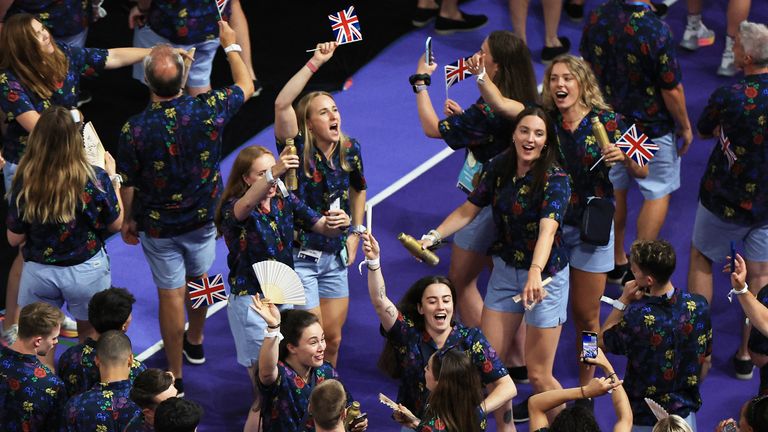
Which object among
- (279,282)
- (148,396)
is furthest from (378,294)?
(148,396)

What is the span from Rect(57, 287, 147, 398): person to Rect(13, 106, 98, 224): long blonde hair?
0.63 meters

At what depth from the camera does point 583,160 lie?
7.54 meters

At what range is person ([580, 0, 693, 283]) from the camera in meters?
8.47

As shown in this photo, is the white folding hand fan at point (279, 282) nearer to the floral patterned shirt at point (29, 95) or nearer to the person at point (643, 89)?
the floral patterned shirt at point (29, 95)

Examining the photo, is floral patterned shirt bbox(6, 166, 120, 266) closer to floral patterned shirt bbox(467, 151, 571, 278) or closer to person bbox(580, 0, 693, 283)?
floral patterned shirt bbox(467, 151, 571, 278)

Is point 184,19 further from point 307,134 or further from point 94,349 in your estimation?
point 94,349

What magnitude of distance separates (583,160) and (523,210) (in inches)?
23.8

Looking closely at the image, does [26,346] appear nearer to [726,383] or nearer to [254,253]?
[254,253]

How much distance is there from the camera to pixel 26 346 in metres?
6.41

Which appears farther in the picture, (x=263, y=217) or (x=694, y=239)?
(x=694, y=239)

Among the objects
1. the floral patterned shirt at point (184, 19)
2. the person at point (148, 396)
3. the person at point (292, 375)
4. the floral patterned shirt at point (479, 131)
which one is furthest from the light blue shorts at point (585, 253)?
the floral patterned shirt at point (184, 19)

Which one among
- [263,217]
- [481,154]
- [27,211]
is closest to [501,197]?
[481,154]

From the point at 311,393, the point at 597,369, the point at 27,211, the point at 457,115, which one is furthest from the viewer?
the point at 597,369

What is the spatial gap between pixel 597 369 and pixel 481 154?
61.0 inches
